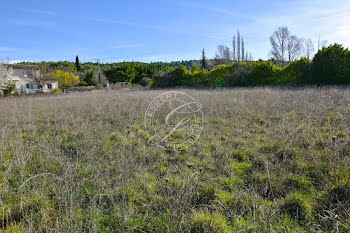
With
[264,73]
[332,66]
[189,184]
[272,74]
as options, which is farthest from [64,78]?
[189,184]

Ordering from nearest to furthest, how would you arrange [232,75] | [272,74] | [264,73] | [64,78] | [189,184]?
[189,184] < [272,74] < [264,73] < [232,75] < [64,78]

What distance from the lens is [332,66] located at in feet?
36.9

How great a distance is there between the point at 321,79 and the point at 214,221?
13.8m

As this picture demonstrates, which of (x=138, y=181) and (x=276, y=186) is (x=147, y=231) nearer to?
(x=138, y=181)

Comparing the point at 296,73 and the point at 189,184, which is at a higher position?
the point at 296,73

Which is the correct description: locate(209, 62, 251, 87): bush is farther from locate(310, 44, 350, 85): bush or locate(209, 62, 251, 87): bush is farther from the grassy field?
the grassy field

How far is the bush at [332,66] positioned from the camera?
1099 cm

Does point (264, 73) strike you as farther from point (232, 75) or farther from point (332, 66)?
point (332, 66)

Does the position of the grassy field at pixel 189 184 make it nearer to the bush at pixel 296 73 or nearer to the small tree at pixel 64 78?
the bush at pixel 296 73

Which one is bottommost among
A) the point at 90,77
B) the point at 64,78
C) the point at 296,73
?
the point at 296,73

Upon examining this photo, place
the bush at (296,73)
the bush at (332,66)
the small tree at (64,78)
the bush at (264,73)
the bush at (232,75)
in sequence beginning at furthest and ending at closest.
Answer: the small tree at (64,78)
the bush at (232,75)
the bush at (264,73)
the bush at (296,73)
the bush at (332,66)

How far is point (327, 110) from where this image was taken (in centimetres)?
476

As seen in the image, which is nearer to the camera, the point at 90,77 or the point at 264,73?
the point at 264,73

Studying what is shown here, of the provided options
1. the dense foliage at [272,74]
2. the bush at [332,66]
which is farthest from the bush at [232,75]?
the bush at [332,66]
